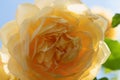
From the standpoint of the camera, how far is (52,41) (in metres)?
0.56

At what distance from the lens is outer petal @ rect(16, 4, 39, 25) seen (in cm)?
56

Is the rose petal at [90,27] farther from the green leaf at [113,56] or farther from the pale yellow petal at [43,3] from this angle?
the green leaf at [113,56]

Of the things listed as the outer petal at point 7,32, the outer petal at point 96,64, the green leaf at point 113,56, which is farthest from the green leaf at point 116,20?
the outer petal at point 7,32

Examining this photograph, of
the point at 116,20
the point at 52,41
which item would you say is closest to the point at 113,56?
the point at 116,20

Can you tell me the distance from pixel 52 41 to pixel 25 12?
0.23 ft

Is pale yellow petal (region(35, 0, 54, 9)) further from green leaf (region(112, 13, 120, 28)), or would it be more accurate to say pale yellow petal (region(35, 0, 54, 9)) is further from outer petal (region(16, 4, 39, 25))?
green leaf (region(112, 13, 120, 28))

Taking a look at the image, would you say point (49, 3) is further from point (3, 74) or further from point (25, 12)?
point (3, 74)

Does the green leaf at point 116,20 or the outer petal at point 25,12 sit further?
the green leaf at point 116,20

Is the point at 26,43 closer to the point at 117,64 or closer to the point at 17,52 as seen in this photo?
the point at 17,52

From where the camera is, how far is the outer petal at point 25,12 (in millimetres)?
563

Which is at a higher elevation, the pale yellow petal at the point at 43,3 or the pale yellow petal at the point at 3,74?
the pale yellow petal at the point at 43,3

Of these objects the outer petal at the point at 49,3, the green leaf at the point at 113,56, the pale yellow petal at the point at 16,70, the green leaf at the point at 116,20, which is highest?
the green leaf at the point at 116,20

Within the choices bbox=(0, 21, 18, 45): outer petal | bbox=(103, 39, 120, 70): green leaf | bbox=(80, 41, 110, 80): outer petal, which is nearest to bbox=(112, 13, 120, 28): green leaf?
bbox=(103, 39, 120, 70): green leaf

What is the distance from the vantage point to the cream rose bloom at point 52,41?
541mm
